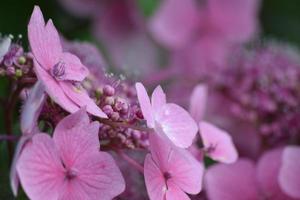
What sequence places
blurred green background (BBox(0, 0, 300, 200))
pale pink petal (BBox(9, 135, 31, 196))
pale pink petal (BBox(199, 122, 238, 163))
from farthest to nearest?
1. blurred green background (BBox(0, 0, 300, 200))
2. pale pink petal (BBox(199, 122, 238, 163))
3. pale pink petal (BBox(9, 135, 31, 196))

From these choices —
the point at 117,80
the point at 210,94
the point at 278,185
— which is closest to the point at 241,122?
the point at 210,94

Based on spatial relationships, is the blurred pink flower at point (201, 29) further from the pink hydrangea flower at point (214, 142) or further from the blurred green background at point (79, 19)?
the pink hydrangea flower at point (214, 142)

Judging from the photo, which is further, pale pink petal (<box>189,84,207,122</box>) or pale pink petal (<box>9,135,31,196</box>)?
pale pink petal (<box>189,84,207,122</box>)

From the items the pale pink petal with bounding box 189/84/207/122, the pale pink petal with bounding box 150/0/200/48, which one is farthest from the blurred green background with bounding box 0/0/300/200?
the pale pink petal with bounding box 189/84/207/122

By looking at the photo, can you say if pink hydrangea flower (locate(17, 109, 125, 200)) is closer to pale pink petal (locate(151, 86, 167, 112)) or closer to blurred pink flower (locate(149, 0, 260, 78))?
pale pink petal (locate(151, 86, 167, 112))

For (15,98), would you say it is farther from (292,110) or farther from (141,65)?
(141,65)

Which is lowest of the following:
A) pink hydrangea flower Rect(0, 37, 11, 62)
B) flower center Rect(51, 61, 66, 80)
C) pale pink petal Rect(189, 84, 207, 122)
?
pale pink petal Rect(189, 84, 207, 122)
